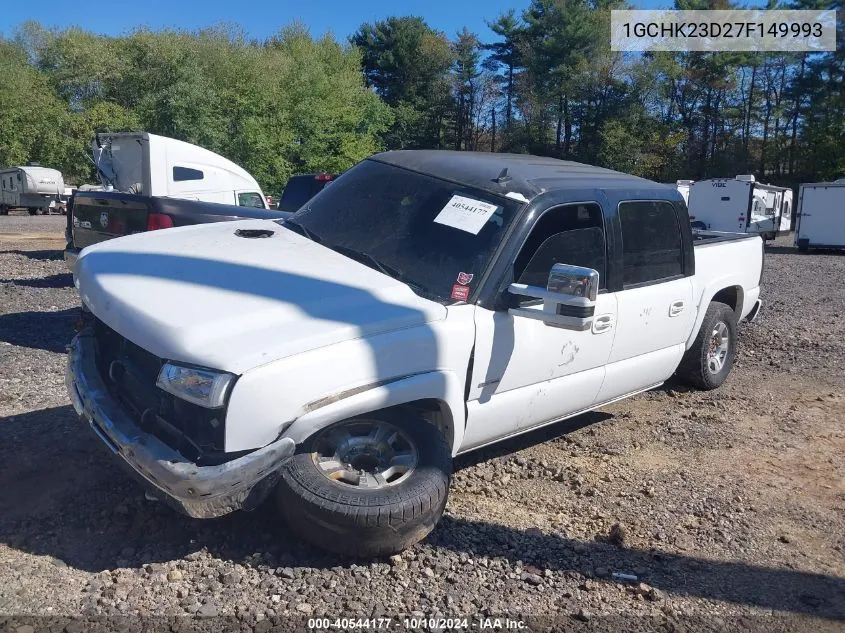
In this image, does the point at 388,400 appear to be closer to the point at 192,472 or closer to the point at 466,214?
the point at 192,472

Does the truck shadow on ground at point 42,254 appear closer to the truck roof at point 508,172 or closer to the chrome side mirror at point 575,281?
the truck roof at point 508,172

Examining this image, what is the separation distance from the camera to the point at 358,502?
3.22 m

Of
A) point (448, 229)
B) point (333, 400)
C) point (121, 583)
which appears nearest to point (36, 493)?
point (121, 583)

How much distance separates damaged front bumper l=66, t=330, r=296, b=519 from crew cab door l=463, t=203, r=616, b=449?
1.19 meters

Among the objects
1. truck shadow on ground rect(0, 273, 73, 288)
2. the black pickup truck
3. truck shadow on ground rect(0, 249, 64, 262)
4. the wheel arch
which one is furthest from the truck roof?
truck shadow on ground rect(0, 249, 64, 262)

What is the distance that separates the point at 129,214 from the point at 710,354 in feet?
19.1

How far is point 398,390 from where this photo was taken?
3.37m

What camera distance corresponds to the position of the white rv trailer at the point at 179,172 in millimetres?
14922

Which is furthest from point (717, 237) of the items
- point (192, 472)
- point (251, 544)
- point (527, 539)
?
point (192, 472)

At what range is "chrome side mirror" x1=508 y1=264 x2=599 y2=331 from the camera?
3.50 meters

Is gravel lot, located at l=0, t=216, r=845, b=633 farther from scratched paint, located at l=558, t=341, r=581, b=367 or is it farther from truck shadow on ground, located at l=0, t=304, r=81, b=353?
truck shadow on ground, located at l=0, t=304, r=81, b=353

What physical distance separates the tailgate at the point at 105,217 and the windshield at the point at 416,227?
11.2ft

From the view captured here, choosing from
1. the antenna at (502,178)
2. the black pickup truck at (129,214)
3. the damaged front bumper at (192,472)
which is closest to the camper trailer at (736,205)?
the black pickup truck at (129,214)

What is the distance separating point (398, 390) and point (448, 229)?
1.13m
